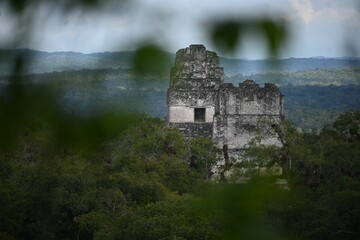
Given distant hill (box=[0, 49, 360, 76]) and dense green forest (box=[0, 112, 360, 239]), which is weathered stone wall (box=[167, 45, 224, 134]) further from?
distant hill (box=[0, 49, 360, 76])

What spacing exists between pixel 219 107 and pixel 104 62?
1428cm

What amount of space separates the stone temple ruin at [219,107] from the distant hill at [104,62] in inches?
535

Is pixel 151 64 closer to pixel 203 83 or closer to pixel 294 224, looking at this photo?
pixel 294 224

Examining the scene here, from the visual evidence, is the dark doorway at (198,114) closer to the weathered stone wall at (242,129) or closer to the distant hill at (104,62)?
the weathered stone wall at (242,129)

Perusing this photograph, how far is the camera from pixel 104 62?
1.28m

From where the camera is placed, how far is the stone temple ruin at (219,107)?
15.2m

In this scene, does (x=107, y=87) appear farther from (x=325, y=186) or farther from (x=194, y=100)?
(x=194, y=100)

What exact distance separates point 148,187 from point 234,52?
1179 centimetres

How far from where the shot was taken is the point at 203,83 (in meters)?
16.0

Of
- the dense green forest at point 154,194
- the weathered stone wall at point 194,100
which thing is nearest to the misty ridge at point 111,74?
the dense green forest at point 154,194

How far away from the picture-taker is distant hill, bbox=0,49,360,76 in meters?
1.21

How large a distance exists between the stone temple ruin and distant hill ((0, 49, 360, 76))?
1358 cm

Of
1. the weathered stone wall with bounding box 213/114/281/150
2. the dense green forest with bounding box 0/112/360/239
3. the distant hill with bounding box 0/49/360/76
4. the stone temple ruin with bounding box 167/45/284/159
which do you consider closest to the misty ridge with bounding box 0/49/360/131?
the distant hill with bounding box 0/49/360/76

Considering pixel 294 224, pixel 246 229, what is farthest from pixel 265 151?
pixel 246 229
